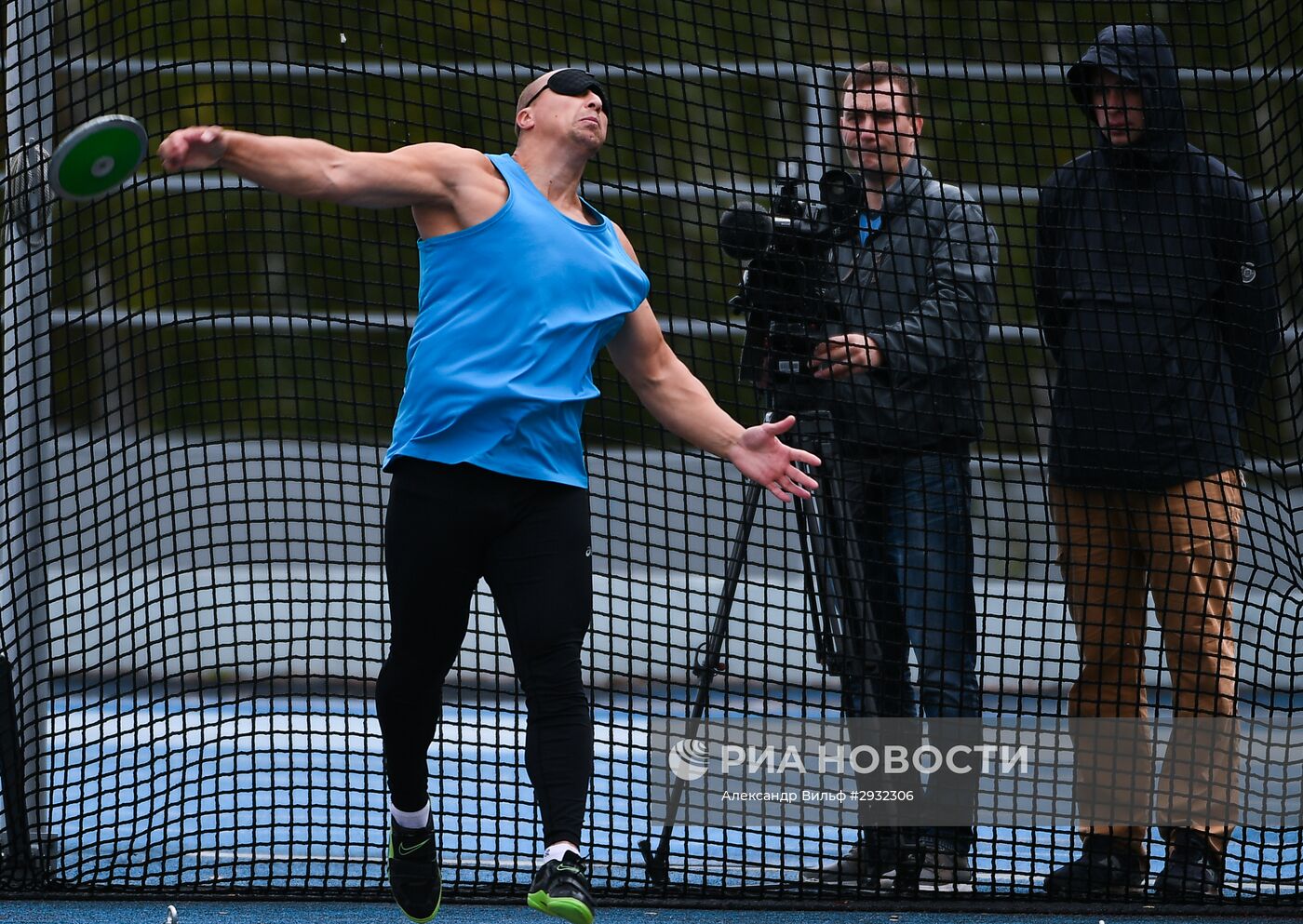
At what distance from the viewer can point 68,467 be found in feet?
23.6

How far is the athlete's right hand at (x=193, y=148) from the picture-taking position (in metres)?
2.77

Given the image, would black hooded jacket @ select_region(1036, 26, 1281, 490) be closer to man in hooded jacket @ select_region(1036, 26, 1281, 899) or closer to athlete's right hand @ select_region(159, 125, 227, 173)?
man in hooded jacket @ select_region(1036, 26, 1281, 899)

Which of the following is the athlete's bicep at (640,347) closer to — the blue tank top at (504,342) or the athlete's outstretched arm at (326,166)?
the blue tank top at (504,342)

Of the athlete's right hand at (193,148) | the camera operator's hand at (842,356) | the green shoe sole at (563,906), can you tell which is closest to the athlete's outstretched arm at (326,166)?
the athlete's right hand at (193,148)

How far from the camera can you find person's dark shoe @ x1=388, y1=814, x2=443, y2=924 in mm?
3484

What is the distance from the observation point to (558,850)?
10.3 feet

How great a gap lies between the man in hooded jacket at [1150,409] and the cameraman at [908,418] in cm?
26

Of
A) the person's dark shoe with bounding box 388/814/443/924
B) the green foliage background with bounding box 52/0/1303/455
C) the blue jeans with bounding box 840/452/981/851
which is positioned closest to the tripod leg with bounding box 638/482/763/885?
the blue jeans with bounding box 840/452/981/851

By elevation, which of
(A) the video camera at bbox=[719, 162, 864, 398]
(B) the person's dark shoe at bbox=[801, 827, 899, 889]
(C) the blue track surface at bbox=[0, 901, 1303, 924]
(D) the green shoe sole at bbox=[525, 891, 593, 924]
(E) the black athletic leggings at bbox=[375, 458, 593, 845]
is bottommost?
(C) the blue track surface at bbox=[0, 901, 1303, 924]

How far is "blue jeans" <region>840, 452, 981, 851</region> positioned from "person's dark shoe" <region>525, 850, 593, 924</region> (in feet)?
4.22

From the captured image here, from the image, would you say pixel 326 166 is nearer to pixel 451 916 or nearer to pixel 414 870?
pixel 414 870

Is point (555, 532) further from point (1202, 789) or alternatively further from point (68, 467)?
point (68, 467)

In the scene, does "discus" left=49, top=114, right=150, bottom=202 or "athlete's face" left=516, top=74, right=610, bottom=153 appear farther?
"athlete's face" left=516, top=74, right=610, bottom=153

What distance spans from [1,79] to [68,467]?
176cm
